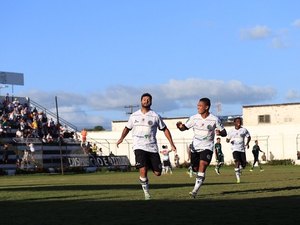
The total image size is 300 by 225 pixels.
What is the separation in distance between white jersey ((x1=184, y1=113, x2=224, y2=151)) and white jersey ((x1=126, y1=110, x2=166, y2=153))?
38.1 inches

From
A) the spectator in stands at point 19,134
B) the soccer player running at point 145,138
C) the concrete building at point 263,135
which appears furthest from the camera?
the concrete building at point 263,135

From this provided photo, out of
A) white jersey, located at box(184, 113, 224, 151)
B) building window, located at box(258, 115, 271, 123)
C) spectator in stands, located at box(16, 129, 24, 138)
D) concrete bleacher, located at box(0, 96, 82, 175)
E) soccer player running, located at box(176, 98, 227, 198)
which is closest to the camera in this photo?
soccer player running, located at box(176, 98, 227, 198)

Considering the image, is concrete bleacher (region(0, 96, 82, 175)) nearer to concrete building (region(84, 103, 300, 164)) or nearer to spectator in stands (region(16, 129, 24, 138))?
spectator in stands (region(16, 129, 24, 138))

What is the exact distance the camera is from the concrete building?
76.4m

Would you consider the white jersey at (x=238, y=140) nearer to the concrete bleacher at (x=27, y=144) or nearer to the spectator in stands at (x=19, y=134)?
the concrete bleacher at (x=27, y=144)

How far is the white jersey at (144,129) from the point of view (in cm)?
1680

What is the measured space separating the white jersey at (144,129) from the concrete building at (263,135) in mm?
55526

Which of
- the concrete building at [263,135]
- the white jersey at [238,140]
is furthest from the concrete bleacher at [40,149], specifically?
Result: the white jersey at [238,140]

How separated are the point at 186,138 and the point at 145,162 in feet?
211
